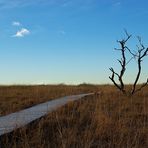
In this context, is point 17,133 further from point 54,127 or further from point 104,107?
point 104,107

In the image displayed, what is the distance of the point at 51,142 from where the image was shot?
8.43 meters

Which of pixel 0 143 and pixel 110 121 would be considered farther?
pixel 110 121

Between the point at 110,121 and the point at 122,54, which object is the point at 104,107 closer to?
the point at 110,121

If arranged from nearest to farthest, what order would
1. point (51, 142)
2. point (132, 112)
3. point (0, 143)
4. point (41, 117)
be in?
point (0, 143) < point (51, 142) < point (41, 117) < point (132, 112)

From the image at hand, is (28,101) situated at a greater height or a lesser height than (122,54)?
lesser

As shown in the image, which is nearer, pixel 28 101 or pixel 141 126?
pixel 141 126

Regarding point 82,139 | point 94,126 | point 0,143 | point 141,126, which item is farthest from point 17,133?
point 141,126

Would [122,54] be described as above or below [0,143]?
above

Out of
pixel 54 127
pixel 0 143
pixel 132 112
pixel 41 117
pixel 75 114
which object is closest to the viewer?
pixel 0 143

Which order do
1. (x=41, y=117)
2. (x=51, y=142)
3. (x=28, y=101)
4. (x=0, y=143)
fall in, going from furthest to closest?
1. (x=28, y=101)
2. (x=41, y=117)
3. (x=51, y=142)
4. (x=0, y=143)

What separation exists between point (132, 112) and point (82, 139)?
16.0ft

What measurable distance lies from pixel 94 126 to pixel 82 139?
1.78 metres

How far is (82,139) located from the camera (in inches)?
325

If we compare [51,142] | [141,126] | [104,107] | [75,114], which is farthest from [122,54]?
[51,142]
